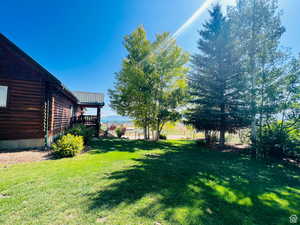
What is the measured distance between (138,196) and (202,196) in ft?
4.77

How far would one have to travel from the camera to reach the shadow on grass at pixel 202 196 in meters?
2.35

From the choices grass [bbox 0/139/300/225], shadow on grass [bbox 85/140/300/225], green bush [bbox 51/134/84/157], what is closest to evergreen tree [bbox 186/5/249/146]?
shadow on grass [bbox 85/140/300/225]

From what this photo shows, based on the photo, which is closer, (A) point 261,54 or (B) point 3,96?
(B) point 3,96

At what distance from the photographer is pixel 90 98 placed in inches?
577

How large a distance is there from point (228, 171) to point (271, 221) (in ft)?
8.84

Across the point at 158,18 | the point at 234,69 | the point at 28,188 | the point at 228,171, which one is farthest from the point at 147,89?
the point at 28,188

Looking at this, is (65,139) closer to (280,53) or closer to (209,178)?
(209,178)

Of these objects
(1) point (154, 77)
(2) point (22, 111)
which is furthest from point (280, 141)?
(2) point (22, 111)

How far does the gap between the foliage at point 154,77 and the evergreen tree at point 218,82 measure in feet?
5.59

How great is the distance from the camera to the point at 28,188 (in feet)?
9.75

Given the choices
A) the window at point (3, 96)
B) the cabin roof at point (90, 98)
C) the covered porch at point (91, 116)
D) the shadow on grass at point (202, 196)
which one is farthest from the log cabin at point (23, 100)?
the shadow on grass at point (202, 196)

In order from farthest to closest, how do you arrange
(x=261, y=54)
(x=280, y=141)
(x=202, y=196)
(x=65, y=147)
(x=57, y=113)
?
(x=57, y=113)
(x=261, y=54)
(x=280, y=141)
(x=65, y=147)
(x=202, y=196)

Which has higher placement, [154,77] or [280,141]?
[154,77]

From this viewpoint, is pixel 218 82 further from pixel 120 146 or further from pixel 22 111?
pixel 22 111
